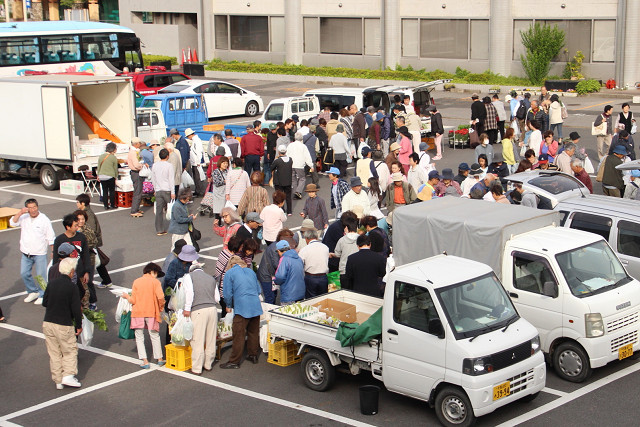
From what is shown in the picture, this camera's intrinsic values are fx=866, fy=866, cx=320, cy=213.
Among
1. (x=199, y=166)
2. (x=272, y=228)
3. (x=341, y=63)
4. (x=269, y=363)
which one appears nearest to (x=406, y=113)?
(x=199, y=166)

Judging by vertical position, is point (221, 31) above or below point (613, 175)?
above

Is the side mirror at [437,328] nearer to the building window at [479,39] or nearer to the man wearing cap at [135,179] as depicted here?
the man wearing cap at [135,179]

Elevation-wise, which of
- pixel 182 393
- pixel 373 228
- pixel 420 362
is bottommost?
pixel 182 393

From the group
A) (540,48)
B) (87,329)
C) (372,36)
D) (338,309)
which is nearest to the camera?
(338,309)

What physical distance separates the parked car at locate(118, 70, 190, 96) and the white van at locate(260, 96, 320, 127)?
33.2 feet

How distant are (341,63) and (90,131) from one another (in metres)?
25.2

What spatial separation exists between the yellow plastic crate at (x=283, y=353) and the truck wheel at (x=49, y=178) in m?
13.8

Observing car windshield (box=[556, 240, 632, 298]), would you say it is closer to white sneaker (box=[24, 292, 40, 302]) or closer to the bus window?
white sneaker (box=[24, 292, 40, 302])

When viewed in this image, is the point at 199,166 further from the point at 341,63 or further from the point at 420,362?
the point at 341,63

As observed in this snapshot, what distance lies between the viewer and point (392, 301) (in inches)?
404

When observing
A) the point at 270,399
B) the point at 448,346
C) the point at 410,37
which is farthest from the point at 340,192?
the point at 410,37

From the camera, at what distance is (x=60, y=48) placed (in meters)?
34.7

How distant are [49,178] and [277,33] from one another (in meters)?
29.2

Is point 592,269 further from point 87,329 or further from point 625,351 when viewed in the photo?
point 87,329
